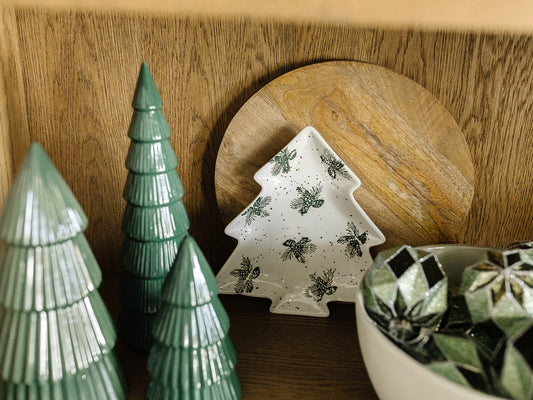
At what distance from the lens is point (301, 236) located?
65 cm

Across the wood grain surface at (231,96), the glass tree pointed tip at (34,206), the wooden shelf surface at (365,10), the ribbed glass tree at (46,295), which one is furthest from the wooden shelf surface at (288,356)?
the wooden shelf surface at (365,10)

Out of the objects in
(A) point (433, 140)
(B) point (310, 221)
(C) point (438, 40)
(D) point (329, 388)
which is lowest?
(D) point (329, 388)

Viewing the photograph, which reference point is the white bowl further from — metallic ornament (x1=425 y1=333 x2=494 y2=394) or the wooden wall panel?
the wooden wall panel

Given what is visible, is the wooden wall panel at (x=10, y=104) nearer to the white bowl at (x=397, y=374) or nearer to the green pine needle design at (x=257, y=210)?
the green pine needle design at (x=257, y=210)

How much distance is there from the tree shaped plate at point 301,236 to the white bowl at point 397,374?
0.17m

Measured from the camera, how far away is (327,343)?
60 cm

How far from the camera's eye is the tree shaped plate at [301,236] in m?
0.62

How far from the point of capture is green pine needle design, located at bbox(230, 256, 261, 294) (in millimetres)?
654

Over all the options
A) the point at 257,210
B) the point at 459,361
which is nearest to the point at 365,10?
the point at 257,210

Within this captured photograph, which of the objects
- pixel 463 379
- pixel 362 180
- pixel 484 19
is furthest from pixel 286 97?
pixel 463 379

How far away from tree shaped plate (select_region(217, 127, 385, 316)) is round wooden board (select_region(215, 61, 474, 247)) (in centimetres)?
3

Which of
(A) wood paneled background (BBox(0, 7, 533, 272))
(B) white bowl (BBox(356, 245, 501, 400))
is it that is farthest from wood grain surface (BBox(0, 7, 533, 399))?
(B) white bowl (BBox(356, 245, 501, 400))

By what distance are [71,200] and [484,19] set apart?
1.65 ft

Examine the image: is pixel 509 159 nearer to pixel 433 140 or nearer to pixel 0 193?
pixel 433 140
